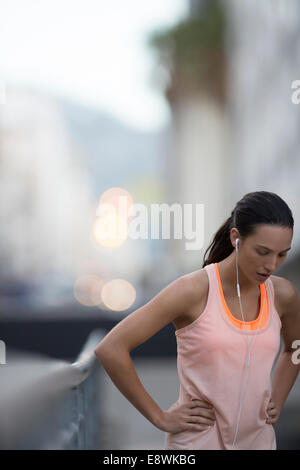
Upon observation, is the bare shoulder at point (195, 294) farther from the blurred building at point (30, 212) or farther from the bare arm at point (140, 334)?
the blurred building at point (30, 212)

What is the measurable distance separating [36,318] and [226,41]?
10.4 meters

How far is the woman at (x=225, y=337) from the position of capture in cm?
192

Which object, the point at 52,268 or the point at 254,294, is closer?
the point at 254,294

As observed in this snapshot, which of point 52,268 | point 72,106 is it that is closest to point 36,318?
point 52,268

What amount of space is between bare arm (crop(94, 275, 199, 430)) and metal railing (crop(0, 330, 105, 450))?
0.52ft

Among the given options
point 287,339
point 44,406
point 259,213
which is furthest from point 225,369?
point 44,406

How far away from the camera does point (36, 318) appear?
28.0 feet

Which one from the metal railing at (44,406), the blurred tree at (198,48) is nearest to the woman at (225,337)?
the metal railing at (44,406)

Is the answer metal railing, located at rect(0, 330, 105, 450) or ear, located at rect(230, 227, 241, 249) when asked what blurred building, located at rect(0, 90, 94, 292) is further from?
ear, located at rect(230, 227, 241, 249)

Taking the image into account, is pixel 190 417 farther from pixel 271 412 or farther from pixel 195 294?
pixel 195 294

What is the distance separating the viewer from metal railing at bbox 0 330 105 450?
1277 mm

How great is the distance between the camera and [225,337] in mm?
1929

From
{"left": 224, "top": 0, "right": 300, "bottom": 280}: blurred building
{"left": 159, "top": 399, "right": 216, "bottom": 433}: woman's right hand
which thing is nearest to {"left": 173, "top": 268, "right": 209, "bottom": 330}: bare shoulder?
{"left": 159, "top": 399, "right": 216, "bottom": 433}: woman's right hand
